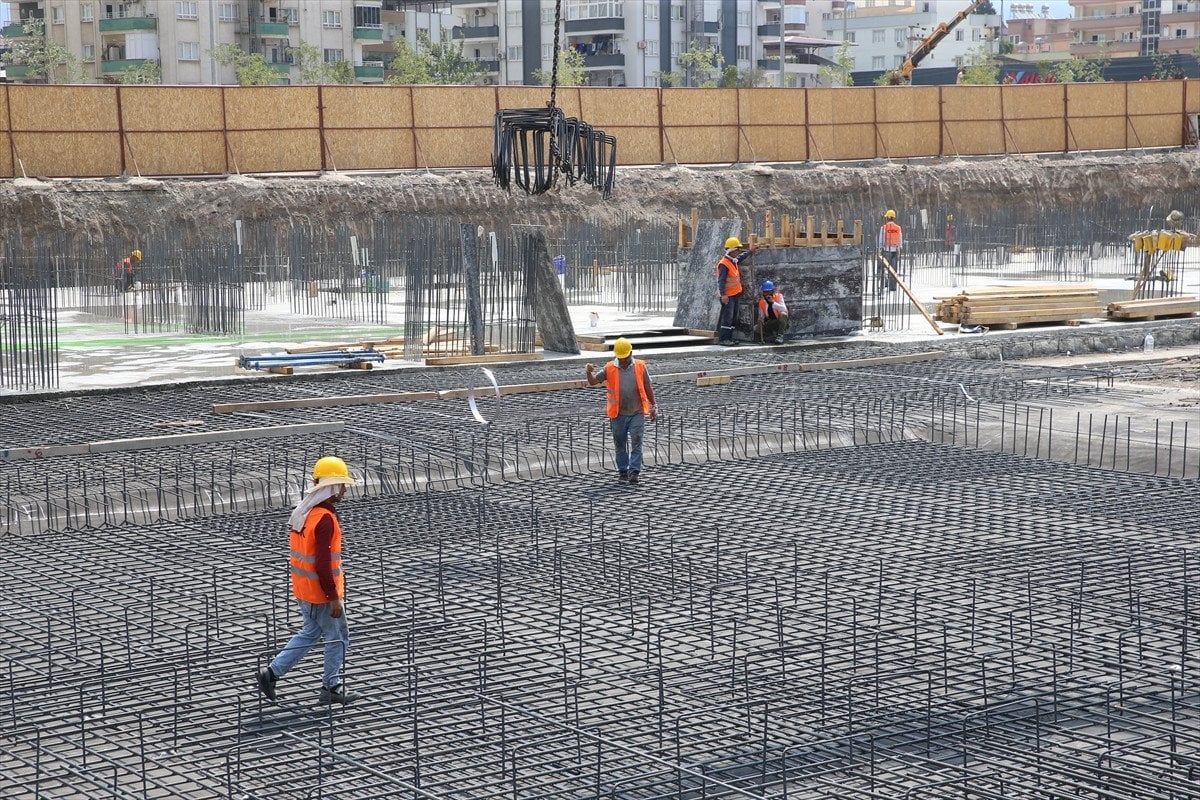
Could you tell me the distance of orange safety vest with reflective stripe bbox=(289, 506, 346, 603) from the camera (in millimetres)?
7023

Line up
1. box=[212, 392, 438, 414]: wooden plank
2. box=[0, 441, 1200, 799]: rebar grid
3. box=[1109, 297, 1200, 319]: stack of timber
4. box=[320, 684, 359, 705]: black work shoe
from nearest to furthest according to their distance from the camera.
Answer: box=[0, 441, 1200, 799]: rebar grid → box=[320, 684, 359, 705]: black work shoe → box=[212, 392, 438, 414]: wooden plank → box=[1109, 297, 1200, 319]: stack of timber

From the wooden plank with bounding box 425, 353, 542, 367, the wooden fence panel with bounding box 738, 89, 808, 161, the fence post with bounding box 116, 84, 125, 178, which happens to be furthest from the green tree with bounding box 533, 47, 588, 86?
the wooden plank with bounding box 425, 353, 542, 367

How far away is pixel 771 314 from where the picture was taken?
20.8 metres

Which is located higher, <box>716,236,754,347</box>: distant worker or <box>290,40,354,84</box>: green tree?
<box>290,40,354,84</box>: green tree

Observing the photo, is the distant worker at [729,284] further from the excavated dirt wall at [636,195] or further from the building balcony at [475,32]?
the building balcony at [475,32]

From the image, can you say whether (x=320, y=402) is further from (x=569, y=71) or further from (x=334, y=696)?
(x=569, y=71)

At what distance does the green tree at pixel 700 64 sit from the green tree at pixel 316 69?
753 inches

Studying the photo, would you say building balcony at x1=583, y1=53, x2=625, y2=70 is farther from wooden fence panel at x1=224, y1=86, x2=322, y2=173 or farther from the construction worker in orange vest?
the construction worker in orange vest

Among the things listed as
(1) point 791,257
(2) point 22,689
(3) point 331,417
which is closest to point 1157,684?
(2) point 22,689

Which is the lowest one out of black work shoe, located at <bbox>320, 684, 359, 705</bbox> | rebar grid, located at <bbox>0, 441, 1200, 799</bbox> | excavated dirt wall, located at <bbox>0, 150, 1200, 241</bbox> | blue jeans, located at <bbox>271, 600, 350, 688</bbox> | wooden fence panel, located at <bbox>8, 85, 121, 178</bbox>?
rebar grid, located at <bbox>0, 441, 1200, 799</bbox>

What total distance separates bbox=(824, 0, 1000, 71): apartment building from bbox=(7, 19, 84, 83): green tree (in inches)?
2679

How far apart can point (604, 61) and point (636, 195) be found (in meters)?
41.8

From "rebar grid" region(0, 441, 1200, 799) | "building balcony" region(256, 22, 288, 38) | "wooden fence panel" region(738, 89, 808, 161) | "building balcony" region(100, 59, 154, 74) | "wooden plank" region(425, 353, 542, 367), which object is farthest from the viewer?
"building balcony" region(256, 22, 288, 38)

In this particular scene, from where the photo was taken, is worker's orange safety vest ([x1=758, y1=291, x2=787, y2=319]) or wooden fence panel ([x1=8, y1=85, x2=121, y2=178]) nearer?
worker's orange safety vest ([x1=758, y1=291, x2=787, y2=319])
